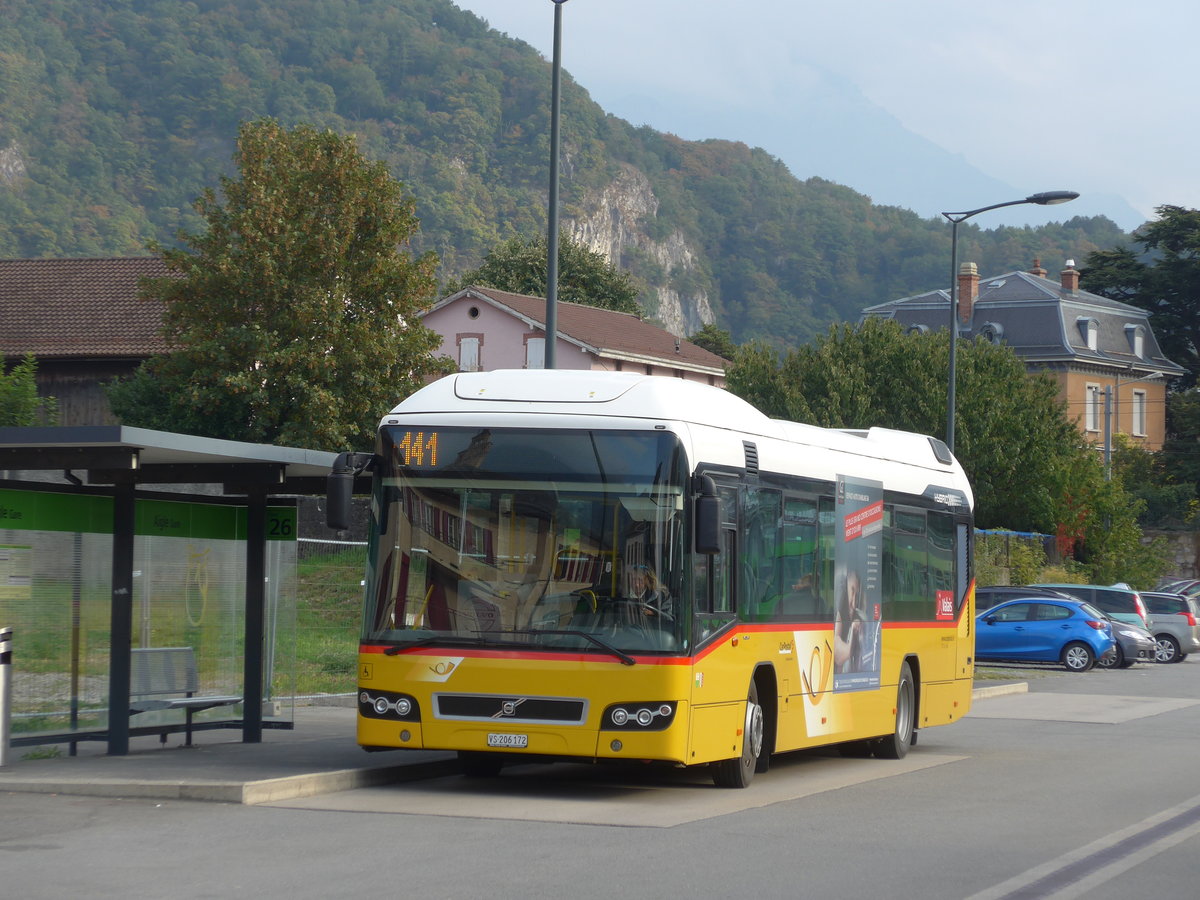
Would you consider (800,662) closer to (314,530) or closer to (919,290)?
(314,530)

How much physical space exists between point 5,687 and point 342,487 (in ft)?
10.7

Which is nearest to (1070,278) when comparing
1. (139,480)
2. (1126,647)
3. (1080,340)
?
(1080,340)

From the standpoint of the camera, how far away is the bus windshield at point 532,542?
1235cm

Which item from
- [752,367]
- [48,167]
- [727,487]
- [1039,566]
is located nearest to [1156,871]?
[727,487]

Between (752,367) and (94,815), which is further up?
(752,367)

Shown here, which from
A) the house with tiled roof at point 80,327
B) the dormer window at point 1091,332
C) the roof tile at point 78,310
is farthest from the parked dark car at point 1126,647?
the dormer window at point 1091,332

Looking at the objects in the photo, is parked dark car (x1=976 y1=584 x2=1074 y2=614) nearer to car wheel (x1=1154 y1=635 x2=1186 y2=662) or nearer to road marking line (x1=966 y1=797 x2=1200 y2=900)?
car wheel (x1=1154 y1=635 x2=1186 y2=662)

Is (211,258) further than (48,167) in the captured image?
No

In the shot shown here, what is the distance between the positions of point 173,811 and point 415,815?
1614 mm

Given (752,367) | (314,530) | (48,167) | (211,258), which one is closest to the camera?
(314,530)

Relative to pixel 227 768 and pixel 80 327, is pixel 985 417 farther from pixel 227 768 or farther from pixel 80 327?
pixel 227 768

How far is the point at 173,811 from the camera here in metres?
11.6

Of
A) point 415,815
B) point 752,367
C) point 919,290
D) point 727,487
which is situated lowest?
point 415,815

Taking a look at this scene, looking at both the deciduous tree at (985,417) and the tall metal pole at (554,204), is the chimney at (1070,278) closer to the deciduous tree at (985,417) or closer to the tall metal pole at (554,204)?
the deciduous tree at (985,417)
